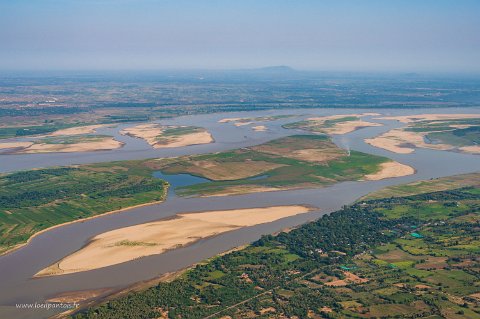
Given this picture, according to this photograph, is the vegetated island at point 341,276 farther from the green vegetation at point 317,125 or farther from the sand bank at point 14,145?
the sand bank at point 14,145

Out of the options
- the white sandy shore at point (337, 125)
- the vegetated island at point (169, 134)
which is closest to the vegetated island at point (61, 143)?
the vegetated island at point (169, 134)

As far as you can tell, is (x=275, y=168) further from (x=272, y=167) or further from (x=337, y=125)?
(x=337, y=125)

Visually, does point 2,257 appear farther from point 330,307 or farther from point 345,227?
point 345,227

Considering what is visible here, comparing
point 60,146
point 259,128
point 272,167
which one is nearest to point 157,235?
point 272,167

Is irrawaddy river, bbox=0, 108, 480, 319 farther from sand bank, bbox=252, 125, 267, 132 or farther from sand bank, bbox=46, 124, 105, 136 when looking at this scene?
sand bank, bbox=46, 124, 105, 136

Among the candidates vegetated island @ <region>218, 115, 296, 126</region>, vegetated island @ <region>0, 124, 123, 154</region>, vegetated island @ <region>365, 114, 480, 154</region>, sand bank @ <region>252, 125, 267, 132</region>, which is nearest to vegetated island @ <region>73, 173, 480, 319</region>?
vegetated island @ <region>365, 114, 480, 154</region>

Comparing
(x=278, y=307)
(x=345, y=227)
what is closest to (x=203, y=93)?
(x=345, y=227)
